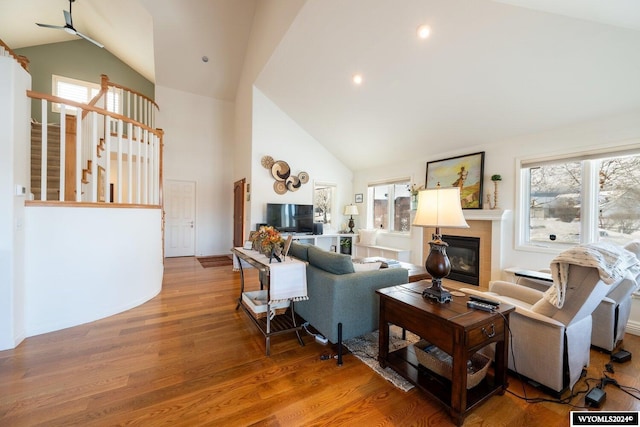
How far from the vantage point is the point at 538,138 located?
358cm

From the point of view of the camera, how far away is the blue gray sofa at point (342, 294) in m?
2.16

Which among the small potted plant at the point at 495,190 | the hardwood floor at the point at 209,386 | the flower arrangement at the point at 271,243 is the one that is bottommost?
the hardwood floor at the point at 209,386

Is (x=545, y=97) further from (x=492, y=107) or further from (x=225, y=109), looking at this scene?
(x=225, y=109)

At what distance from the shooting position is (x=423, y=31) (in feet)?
9.84

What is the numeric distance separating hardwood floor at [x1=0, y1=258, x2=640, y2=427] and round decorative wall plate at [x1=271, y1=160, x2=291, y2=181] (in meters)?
3.58

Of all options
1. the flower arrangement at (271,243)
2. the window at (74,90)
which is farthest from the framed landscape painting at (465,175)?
the window at (74,90)

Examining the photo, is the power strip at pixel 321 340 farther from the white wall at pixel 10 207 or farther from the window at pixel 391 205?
the window at pixel 391 205

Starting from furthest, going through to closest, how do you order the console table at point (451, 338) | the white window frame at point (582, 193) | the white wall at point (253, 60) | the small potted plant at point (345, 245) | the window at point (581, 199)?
the small potted plant at point (345, 245) < the white wall at point (253, 60) < the white window frame at point (582, 193) < the window at point (581, 199) < the console table at point (451, 338)

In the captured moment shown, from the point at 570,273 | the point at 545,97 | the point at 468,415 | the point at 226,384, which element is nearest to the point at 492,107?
the point at 545,97

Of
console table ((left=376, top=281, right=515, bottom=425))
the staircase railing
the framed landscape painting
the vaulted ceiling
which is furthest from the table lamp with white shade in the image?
the staircase railing

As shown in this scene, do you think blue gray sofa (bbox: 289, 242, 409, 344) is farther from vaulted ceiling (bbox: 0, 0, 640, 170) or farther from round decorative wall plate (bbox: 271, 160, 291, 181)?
round decorative wall plate (bbox: 271, 160, 291, 181)

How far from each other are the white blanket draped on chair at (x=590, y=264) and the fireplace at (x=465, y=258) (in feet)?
8.28

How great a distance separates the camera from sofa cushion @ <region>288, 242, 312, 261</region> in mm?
2729

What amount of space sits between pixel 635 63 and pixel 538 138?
1.16 m
